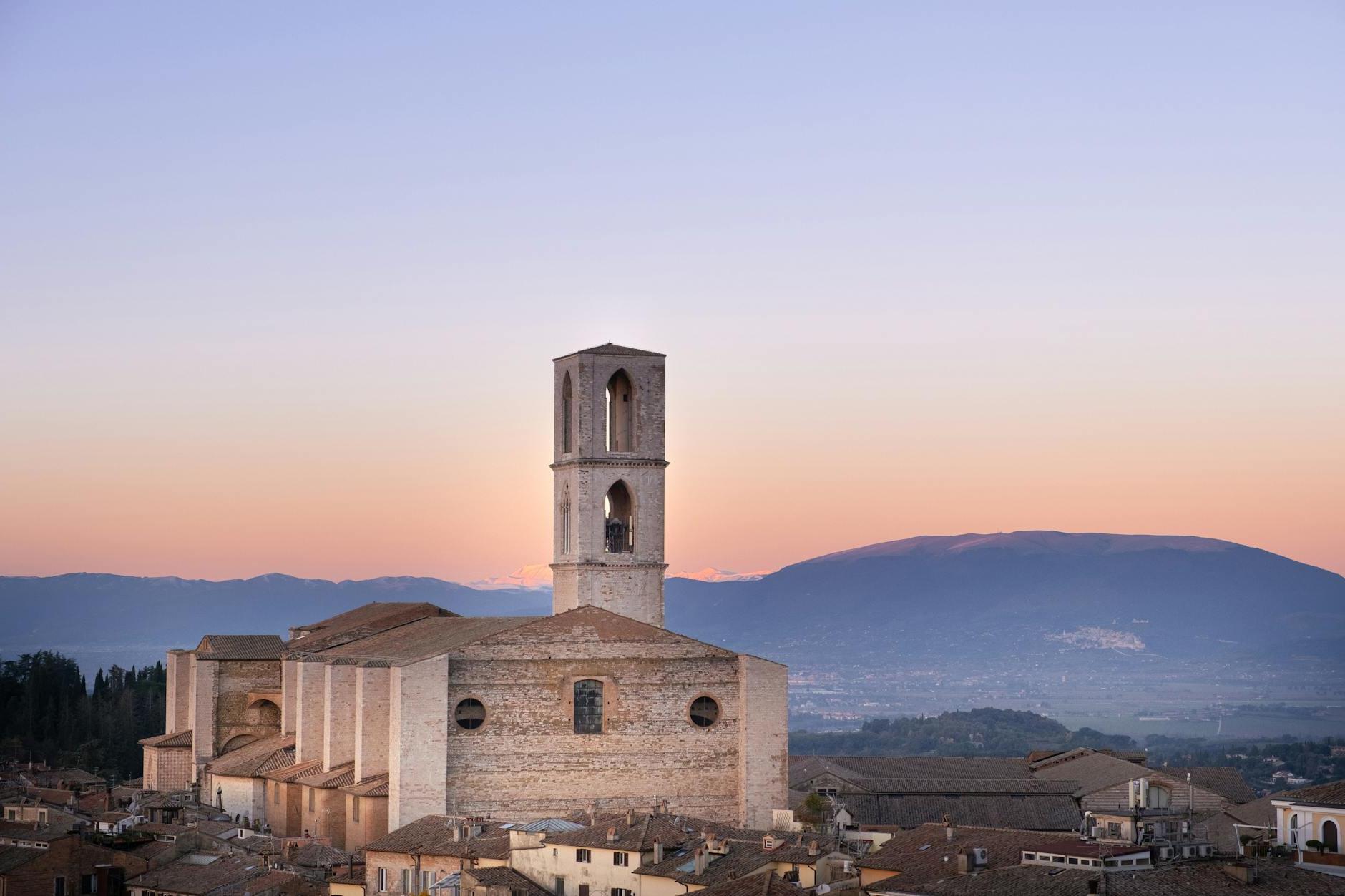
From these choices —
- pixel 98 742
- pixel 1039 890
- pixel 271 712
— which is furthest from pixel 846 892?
pixel 98 742

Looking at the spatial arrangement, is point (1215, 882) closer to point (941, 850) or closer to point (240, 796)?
point (941, 850)

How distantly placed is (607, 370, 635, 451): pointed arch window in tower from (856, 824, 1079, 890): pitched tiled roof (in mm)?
17236

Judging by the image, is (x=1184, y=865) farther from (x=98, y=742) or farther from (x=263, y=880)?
(x=98, y=742)

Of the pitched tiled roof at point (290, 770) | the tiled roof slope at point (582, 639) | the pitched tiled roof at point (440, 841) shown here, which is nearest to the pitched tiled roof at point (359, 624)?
the pitched tiled roof at point (290, 770)

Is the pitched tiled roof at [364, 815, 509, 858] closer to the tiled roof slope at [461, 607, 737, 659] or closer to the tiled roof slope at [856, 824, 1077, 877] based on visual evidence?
the tiled roof slope at [461, 607, 737, 659]

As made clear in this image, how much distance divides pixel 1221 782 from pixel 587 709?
2693 cm

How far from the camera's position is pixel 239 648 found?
6238 centimetres

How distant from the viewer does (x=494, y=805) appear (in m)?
46.2

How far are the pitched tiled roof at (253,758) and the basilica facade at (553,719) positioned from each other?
4.9 inches

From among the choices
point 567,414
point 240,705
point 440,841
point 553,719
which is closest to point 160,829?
point 553,719

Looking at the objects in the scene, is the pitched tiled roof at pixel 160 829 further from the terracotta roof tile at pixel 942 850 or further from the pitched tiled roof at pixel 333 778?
the terracotta roof tile at pixel 942 850

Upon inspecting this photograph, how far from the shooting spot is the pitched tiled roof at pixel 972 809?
56.6 meters

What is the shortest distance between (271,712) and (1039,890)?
3247 centimetres

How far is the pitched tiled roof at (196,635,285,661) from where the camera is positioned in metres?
61.7
